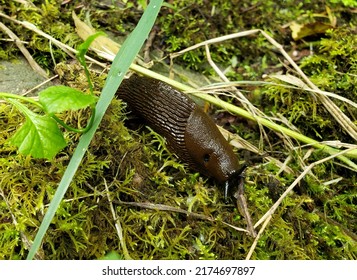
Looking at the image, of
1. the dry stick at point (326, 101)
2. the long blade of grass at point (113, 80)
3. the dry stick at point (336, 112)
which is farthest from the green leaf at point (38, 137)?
the dry stick at point (336, 112)

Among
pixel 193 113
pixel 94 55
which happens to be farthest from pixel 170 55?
pixel 193 113

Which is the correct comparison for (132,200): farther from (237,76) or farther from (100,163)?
(237,76)

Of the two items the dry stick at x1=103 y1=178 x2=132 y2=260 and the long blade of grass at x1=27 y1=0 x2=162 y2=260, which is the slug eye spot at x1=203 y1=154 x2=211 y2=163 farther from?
the long blade of grass at x1=27 y1=0 x2=162 y2=260

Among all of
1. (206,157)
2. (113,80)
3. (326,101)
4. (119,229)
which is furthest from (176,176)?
(326,101)

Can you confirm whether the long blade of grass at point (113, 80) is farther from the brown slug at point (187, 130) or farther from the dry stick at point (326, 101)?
the dry stick at point (326, 101)

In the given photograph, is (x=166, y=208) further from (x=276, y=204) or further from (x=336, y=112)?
(x=336, y=112)

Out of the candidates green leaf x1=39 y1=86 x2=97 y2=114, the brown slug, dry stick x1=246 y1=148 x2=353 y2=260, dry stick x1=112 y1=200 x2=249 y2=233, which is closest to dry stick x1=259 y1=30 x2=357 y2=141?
dry stick x1=246 y1=148 x2=353 y2=260
